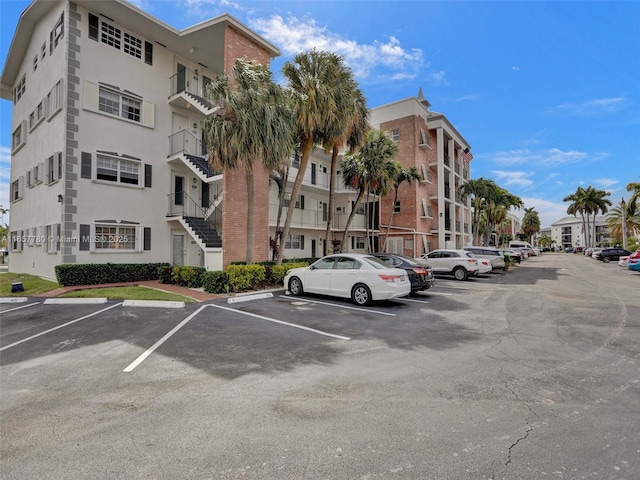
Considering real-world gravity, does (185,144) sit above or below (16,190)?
above

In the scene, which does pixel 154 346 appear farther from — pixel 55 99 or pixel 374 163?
pixel 374 163

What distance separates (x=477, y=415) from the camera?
3.72m

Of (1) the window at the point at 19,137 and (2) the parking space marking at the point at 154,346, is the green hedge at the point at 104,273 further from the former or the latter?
(1) the window at the point at 19,137

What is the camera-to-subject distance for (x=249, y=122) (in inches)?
542

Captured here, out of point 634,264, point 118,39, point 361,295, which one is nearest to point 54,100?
point 118,39

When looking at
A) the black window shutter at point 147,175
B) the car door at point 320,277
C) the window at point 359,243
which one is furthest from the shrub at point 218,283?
the window at point 359,243

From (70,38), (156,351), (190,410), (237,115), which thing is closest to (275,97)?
(237,115)

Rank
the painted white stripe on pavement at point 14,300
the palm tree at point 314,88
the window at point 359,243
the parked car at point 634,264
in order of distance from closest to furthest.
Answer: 1. the painted white stripe on pavement at point 14,300
2. the palm tree at point 314,88
3. the parked car at point 634,264
4. the window at point 359,243

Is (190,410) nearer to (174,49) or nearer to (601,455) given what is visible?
(601,455)

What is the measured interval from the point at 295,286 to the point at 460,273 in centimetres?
1104

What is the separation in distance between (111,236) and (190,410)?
51.3ft

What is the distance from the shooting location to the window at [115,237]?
1612 cm

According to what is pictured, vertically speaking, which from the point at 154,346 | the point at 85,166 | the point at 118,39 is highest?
the point at 118,39

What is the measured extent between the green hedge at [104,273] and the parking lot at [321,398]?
22.5 feet
